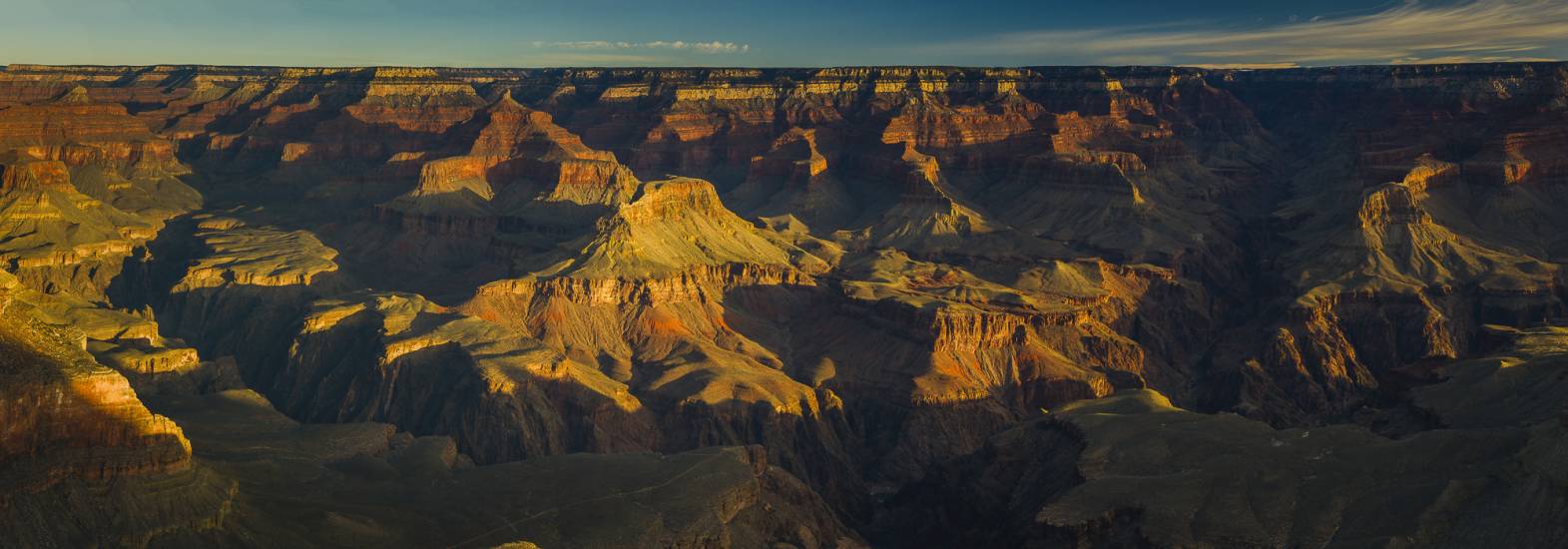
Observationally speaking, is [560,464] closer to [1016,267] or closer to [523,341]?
[523,341]

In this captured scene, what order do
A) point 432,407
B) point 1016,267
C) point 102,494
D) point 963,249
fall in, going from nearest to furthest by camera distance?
point 102,494 < point 432,407 < point 1016,267 < point 963,249

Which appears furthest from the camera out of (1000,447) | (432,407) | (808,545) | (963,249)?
(963,249)

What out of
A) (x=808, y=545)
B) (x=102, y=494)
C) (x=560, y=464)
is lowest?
(x=808, y=545)

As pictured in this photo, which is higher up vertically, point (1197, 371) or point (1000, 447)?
point (1000, 447)

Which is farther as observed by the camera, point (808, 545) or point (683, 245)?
point (683, 245)

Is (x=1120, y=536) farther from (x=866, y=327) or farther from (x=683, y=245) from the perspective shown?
(x=683, y=245)

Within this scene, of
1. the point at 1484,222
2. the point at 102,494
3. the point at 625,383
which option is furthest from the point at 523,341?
the point at 1484,222

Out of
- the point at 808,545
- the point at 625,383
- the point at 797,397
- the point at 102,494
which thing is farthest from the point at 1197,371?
the point at 102,494
